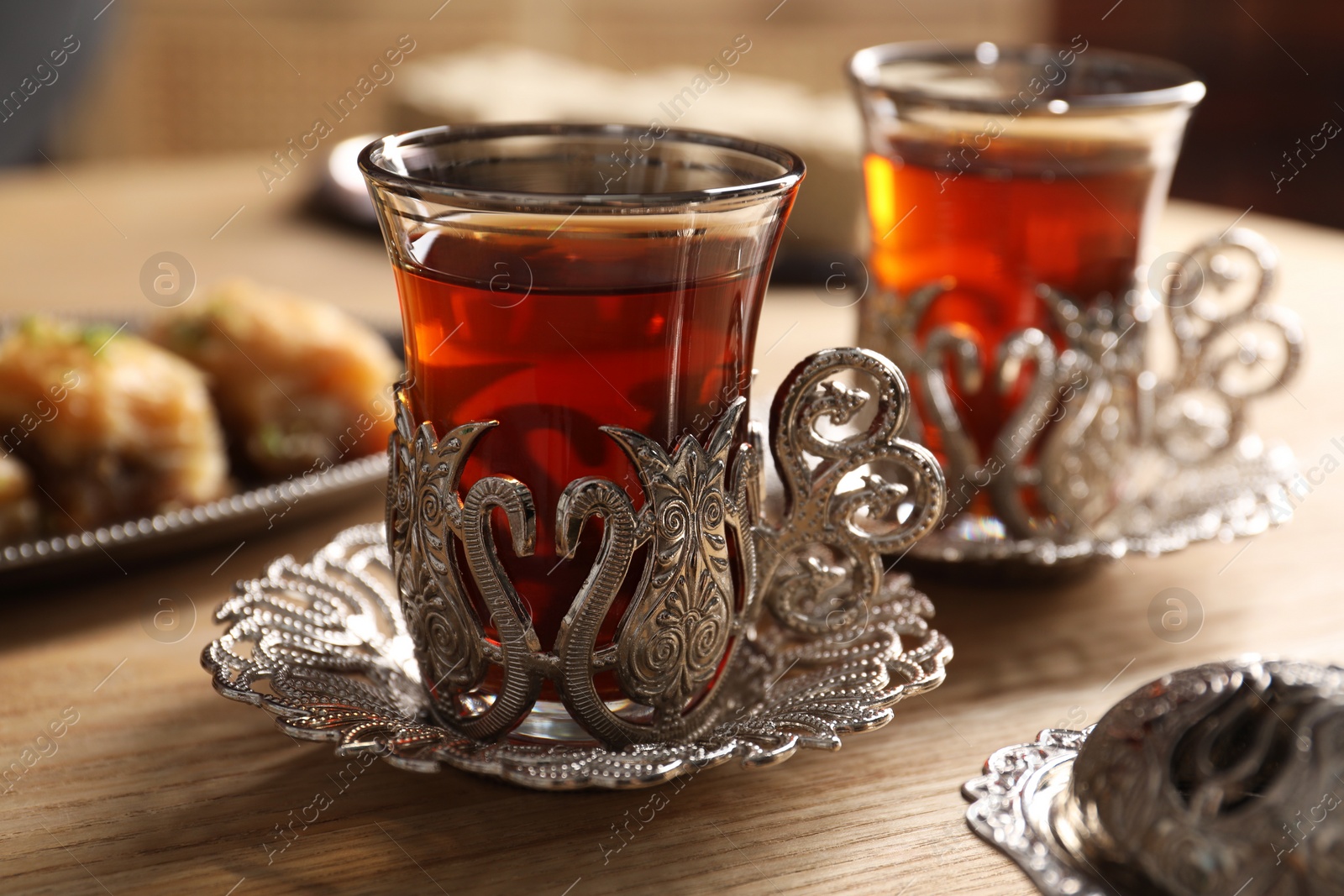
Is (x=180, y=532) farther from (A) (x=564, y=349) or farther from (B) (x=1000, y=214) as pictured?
(B) (x=1000, y=214)

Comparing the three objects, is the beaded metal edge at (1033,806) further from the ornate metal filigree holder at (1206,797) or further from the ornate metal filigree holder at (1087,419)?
the ornate metal filigree holder at (1087,419)

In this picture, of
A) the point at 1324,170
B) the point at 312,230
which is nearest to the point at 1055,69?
the point at 312,230

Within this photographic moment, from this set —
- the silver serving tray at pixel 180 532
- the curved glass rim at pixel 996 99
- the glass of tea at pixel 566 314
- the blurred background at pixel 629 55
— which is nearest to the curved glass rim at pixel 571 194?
the glass of tea at pixel 566 314

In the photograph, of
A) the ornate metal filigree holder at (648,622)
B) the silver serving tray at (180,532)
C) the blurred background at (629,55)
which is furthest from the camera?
the blurred background at (629,55)

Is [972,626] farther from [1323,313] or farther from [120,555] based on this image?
[1323,313]

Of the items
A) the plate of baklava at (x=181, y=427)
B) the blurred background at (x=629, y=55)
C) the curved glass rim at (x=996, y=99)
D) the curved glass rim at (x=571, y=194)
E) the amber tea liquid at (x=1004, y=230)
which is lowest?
the blurred background at (x=629, y=55)

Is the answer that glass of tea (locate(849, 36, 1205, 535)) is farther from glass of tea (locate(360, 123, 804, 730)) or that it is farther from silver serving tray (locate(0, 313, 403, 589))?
silver serving tray (locate(0, 313, 403, 589))
